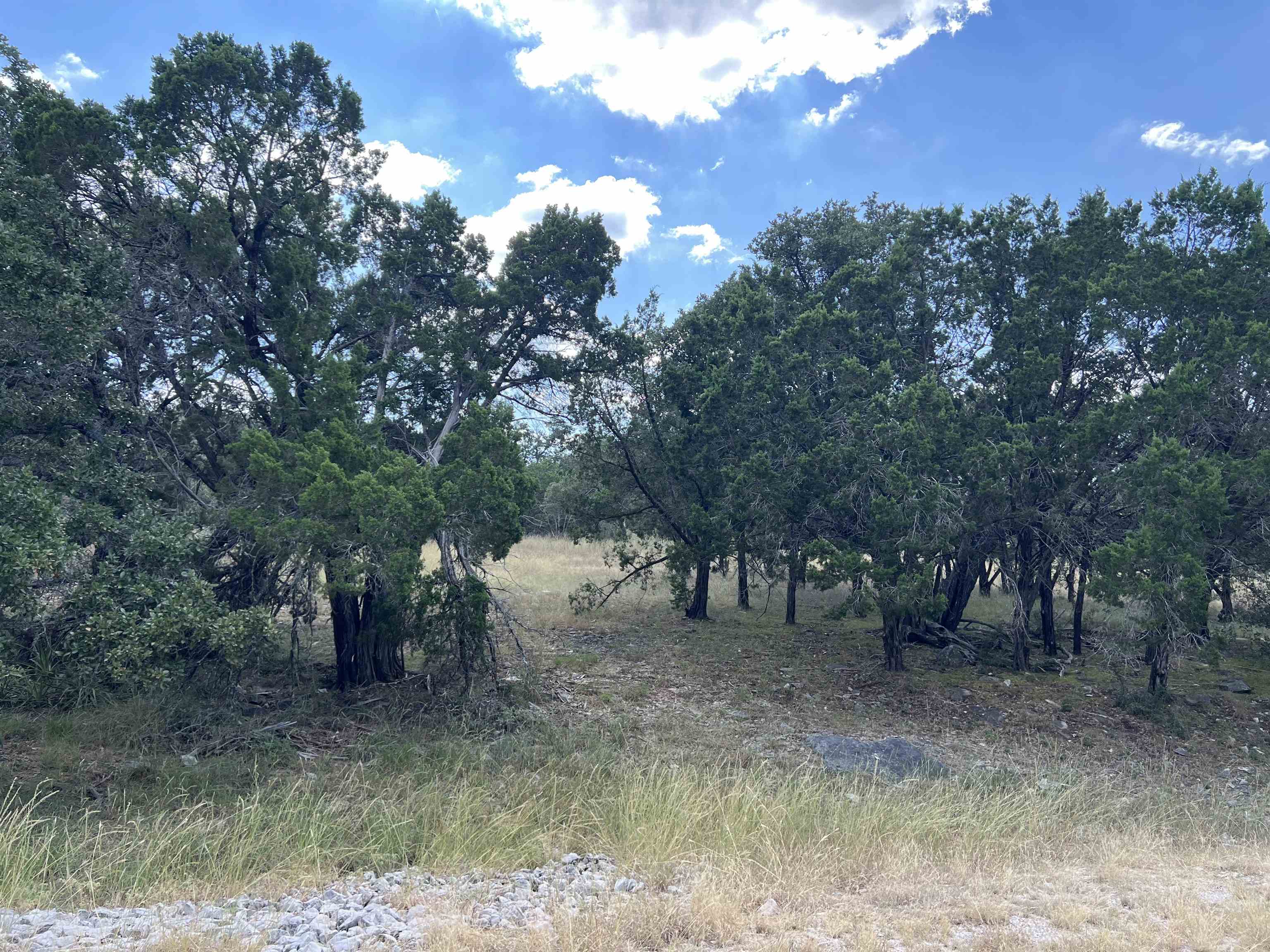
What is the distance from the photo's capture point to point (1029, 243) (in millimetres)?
12648

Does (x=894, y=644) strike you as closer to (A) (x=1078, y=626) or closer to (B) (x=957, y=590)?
(B) (x=957, y=590)

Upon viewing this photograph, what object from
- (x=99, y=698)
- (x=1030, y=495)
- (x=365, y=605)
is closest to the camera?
(x=99, y=698)

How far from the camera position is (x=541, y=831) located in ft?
18.9

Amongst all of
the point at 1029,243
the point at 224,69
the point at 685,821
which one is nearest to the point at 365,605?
the point at 685,821

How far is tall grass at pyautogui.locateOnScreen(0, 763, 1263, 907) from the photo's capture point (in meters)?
4.78

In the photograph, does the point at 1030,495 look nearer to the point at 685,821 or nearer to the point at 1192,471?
the point at 1192,471

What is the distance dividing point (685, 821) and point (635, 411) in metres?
11.4

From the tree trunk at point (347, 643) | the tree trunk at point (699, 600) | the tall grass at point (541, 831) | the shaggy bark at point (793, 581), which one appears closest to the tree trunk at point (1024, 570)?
the shaggy bark at point (793, 581)

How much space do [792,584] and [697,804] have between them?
9.72m

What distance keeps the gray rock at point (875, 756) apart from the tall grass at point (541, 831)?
39.1 inches

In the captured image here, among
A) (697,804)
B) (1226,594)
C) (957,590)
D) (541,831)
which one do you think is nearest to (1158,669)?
(1226,594)

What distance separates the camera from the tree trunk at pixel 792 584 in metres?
11.6

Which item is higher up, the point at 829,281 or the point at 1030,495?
the point at 829,281

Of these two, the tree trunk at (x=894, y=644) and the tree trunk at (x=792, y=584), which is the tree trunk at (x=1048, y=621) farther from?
the tree trunk at (x=792, y=584)
